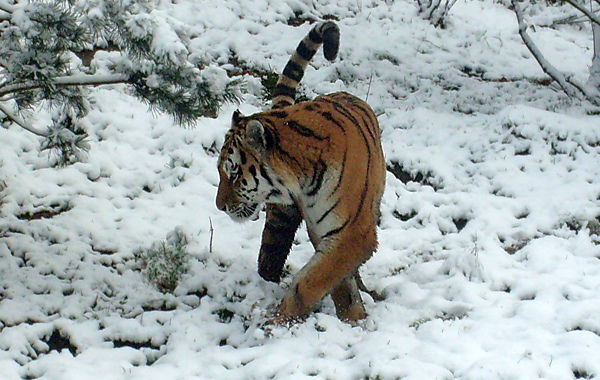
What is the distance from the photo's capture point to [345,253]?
4.49 m

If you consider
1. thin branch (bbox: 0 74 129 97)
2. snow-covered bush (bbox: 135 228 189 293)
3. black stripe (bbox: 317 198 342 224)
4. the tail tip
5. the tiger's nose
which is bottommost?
snow-covered bush (bbox: 135 228 189 293)

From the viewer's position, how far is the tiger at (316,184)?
14.6 ft

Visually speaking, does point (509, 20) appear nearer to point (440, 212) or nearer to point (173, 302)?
point (440, 212)

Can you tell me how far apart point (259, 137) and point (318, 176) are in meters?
0.44

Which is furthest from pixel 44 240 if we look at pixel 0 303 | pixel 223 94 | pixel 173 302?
pixel 223 94

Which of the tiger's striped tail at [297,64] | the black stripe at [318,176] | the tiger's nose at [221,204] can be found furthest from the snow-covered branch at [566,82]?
the tiger's nose at [221,204]

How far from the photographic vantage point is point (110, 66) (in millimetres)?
4832

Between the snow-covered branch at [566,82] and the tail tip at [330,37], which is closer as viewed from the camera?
the tail tip at [330,37]

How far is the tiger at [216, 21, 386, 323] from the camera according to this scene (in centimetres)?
445

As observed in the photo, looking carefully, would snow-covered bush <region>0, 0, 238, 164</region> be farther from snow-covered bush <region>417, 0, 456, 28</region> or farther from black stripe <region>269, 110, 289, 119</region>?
snow-covered bush <region>417, 0, 456, 28</region>

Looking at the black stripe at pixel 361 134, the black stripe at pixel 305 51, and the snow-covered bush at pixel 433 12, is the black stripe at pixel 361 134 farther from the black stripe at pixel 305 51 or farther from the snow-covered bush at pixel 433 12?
the snow-covered bush at pixel 433 12

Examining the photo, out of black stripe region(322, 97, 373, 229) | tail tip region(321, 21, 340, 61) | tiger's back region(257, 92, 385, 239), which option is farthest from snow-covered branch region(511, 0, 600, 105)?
tiger's back region(257, 92, 385, 239)

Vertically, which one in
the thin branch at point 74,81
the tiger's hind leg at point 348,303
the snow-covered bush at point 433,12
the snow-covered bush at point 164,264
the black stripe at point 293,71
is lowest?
the snow-covered bush at point 164,264

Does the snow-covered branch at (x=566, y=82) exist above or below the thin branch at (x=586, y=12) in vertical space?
below
